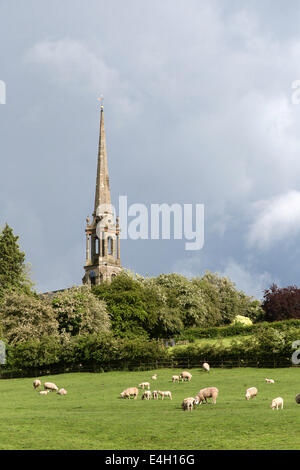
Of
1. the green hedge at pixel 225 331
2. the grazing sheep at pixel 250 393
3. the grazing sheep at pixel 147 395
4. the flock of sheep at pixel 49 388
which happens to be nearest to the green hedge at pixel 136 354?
the flock of sheep at pixel 49 388

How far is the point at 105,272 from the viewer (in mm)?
161875

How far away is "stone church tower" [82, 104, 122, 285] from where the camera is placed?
163 meters

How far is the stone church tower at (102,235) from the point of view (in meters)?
163

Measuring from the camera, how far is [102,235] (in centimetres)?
16538

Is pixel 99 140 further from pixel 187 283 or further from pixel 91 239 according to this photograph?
pixel 187 283

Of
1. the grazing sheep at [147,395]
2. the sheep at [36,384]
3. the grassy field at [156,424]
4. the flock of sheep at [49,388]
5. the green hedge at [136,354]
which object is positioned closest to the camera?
the grassy field at [156,424]

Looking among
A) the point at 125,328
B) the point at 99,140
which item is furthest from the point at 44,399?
the point at 99,140

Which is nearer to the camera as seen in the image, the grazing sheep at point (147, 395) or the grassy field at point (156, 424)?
the grassy field at point (156, 424)

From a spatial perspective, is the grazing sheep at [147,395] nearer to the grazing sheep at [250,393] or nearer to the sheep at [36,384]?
the grazing sheep at [250,393]

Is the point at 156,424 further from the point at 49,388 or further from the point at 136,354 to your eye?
the point at 136,354

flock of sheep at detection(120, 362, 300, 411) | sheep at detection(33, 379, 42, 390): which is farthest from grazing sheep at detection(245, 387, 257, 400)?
sheep at detection(33, 379, 42, 390)

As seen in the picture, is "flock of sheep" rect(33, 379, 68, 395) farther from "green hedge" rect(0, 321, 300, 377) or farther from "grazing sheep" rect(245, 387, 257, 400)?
"grazing sheep" rect(245, 387, 257, 400)

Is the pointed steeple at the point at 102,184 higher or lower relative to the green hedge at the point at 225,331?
higher
